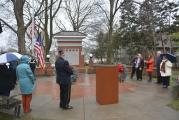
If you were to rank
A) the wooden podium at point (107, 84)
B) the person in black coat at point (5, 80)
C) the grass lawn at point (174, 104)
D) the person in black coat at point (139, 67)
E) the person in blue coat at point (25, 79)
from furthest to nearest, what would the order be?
the person in black coat at point (139, 67) → the wooden podium at point (107, 84) → the person in black coat at point (5, 80) → the grass lawn at point (174, 104) → the person in blue coat at point (25, 79)

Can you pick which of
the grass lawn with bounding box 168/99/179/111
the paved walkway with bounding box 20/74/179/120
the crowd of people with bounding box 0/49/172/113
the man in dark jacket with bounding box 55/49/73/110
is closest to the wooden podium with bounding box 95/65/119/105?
the paved walkway with bounding box 20/74/179/120

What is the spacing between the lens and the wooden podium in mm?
12930

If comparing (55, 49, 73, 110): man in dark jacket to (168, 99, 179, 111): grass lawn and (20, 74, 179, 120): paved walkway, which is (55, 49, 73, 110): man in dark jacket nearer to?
(20, 74, 179, 120): paved walkway

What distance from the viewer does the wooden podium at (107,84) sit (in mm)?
12930

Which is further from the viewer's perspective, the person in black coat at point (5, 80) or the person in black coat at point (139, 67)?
the person in black coat at point (139, 67)

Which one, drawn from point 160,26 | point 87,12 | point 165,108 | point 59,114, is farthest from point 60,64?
point 87,12

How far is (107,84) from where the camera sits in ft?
42.6

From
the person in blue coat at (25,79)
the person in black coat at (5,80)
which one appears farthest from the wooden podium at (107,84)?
the person in black coat at (5,80)

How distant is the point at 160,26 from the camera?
49.8 meters

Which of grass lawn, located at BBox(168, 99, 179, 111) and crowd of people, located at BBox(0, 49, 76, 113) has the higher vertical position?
crowd of people, located at BBox(0, 49, 76, 113)

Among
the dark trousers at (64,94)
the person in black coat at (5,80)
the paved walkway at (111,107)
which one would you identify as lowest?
the paved walkway at (111,107)

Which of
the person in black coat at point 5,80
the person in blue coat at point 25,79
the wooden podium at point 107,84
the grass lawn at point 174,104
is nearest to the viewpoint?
the person in blue coat at point 25,79

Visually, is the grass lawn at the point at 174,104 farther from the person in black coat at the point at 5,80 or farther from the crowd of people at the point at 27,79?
the person in black coat at the point at 5,80

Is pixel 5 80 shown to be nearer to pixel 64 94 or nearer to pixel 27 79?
pixel 27 79
